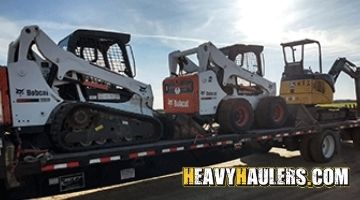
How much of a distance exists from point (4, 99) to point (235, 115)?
4.72m

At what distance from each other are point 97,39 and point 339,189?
5387 millimetres

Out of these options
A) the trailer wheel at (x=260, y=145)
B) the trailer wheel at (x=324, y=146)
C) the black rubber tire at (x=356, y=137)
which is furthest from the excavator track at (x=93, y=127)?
the black rubber tire at (x=356, y=137)

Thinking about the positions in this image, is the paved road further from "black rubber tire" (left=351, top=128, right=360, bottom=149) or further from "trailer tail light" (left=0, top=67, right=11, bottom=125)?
"black rubber tire" (left=351, top=128, right=360, bottom=149)

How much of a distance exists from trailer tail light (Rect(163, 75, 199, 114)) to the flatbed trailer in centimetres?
81

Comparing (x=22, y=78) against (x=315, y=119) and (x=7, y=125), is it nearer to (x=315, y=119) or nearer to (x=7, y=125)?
(x=7, y=125)

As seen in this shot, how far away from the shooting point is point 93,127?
6762 mm

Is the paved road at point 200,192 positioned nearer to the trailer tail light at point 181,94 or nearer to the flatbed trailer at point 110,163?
the flatbed trailer at point 110,163

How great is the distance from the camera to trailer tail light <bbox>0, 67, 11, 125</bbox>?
19.2ft

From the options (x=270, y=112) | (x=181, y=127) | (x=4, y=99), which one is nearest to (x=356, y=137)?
(x=270, y=112)

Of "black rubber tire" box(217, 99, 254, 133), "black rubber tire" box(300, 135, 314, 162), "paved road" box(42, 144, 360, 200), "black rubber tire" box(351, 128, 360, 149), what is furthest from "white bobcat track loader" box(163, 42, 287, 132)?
"black rubber tire" box(351, 128, 360, 149)

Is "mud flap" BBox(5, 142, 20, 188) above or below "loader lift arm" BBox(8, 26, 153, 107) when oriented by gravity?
below

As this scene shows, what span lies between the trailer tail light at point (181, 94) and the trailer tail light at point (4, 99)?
12.2 ft

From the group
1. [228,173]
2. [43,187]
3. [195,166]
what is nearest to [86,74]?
[43,187]

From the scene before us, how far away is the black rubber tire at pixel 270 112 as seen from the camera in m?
Answer: 9.27
